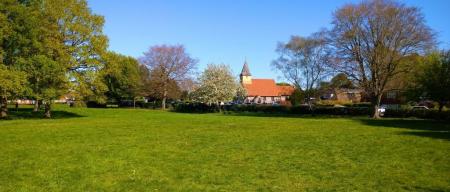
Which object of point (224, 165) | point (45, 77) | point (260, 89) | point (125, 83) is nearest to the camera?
point (224, 165)

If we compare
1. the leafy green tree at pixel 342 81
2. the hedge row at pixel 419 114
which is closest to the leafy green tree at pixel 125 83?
the leafy green tree at pixel 342 81

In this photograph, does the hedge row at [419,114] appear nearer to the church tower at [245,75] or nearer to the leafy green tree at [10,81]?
the leafy green tree at [10,81]

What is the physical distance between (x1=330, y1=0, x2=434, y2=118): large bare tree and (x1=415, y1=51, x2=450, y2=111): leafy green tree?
3838 mm

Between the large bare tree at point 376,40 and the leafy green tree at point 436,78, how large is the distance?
3.84 m

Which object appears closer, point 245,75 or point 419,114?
point 419,114

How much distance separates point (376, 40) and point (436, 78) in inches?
357

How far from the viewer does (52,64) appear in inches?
1640

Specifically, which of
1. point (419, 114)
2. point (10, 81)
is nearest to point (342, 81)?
point (419, 114)

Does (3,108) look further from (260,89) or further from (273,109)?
(260,89)

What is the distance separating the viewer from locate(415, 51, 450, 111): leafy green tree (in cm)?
3869

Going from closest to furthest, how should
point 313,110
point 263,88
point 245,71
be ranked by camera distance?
point 313,110
point 263,88
point 245,71

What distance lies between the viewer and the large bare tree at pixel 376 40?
1763 inches

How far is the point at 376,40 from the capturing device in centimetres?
4638

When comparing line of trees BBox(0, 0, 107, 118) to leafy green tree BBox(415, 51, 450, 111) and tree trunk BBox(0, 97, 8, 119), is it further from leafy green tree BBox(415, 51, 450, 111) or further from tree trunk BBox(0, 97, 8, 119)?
leafy green tree BBox(415, 51, 450, 111)
